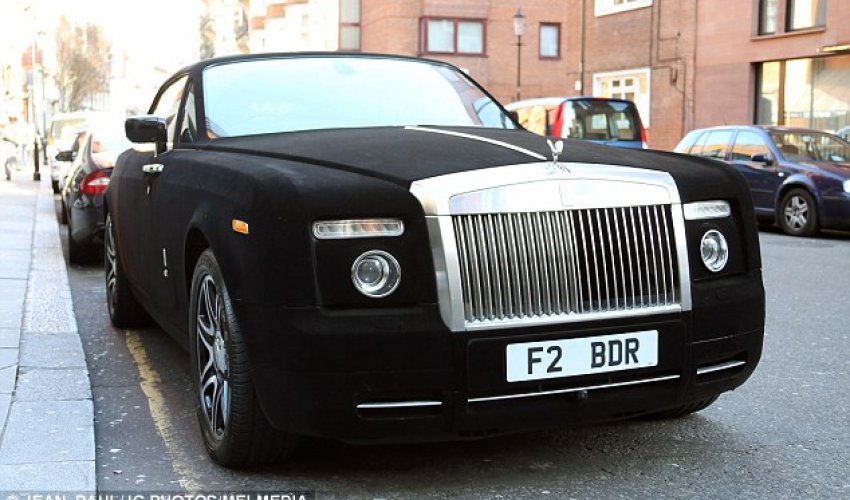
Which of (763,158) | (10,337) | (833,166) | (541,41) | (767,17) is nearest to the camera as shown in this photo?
(10,337)

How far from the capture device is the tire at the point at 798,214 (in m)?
14.1

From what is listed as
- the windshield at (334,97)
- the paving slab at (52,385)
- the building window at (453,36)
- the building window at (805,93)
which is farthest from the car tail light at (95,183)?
the building window at (453,36)

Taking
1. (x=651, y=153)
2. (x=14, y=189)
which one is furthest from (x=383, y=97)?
(x=14, y=189)

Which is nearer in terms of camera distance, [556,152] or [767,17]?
[556,152]

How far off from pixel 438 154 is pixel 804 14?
22.0 meters

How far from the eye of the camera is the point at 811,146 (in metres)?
15.1

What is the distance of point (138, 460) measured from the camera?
4.02 metres

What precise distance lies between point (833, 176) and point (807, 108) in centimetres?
1007

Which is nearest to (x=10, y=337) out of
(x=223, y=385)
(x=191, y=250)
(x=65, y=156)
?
(x=191, y=250)

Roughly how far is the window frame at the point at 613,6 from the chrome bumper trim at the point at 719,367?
25.8 m

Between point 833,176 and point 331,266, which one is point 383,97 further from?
point 833,176

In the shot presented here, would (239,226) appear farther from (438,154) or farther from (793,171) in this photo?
(793,171)

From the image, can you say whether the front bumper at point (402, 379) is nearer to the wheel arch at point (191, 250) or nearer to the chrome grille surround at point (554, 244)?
the chrome grille surround at point (554, 244)

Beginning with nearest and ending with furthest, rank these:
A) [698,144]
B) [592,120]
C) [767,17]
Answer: [592,120] < [698,144] < [767,17]
